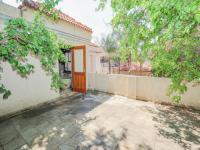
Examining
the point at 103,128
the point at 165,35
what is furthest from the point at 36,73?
the point at 165,35

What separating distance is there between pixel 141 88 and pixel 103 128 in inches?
119

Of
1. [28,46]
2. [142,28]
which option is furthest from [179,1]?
[28,46]

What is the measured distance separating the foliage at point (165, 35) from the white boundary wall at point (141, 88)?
2148 mm

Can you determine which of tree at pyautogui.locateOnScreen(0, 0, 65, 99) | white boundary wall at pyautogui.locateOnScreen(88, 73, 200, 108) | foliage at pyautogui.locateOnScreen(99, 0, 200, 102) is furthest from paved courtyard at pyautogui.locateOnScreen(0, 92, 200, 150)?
tree at pyautogui.locateOnScreen(0, 0, 65, 99)

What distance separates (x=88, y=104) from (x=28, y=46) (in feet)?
12.0

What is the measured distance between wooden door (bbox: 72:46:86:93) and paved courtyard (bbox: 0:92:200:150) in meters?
1.93

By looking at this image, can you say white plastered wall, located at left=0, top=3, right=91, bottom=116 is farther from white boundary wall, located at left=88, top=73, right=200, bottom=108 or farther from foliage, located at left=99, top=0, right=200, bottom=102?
foliage, located at left=99, top=0, right=200, bottom=102

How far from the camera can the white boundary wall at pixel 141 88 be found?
4805 mm

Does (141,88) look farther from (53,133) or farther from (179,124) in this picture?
(53,133)

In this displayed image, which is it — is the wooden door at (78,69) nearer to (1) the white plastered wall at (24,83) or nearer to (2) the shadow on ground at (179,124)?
(1) the white plastered wall at (24,83)

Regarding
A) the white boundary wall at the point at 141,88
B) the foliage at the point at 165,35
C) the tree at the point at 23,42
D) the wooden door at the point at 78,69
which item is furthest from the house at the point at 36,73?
the foliage at the point at 165,35

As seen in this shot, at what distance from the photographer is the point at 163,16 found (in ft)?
6.85

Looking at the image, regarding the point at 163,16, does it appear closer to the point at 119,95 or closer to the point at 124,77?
the point at 124,77

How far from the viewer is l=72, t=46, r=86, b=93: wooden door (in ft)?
22.0
